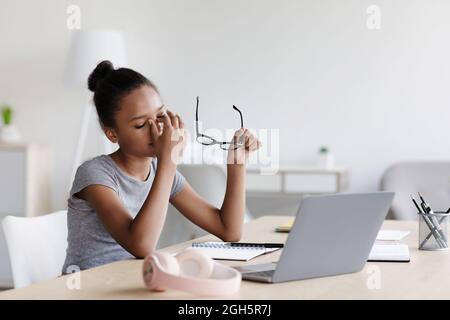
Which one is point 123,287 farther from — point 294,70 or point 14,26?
point 14,26

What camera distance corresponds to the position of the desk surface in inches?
48.1

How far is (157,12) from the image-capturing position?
4.81 m

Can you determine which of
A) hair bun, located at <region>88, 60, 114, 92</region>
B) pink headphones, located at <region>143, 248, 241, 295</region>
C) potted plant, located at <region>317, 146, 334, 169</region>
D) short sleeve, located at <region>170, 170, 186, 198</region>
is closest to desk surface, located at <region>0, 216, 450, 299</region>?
pink headphones, located at <region>143, 248, 241, 295</region>

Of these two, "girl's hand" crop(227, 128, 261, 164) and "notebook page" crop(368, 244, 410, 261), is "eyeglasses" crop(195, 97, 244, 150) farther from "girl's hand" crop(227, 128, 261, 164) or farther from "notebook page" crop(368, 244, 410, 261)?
"notebook page" crop(368, 244, 410, 261)

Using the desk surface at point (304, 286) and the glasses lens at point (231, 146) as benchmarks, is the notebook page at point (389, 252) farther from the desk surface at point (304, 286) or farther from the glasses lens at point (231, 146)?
the glasses lens at point (231, 146)

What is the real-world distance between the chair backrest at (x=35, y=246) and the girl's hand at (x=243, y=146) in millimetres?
466

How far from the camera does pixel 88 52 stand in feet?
14.8

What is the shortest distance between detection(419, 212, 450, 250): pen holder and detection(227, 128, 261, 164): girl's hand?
0.42 m

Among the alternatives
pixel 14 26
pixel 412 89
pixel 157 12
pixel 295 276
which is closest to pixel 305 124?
pixel 412 89

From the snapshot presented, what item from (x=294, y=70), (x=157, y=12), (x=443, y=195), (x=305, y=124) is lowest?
(x=443, y=195)

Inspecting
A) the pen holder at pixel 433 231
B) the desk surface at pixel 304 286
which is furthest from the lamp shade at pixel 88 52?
the desk surface at pixel 304 286

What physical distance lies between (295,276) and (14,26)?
409 cm

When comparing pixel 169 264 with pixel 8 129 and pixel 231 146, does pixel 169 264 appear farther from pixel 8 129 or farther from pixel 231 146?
pixel 8 129

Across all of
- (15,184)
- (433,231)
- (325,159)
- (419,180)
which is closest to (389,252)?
(433,231)
